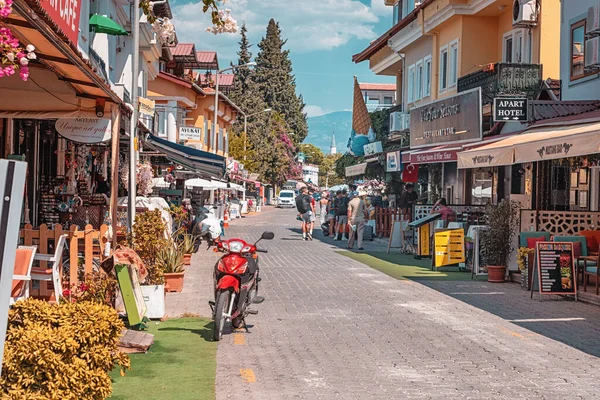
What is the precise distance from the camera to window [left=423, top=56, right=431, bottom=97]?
33.0 metres

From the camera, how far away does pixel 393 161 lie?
32906 millimetres

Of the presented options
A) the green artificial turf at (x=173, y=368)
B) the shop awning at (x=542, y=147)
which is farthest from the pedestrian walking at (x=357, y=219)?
the green artificial turf at (x=173, y=368)

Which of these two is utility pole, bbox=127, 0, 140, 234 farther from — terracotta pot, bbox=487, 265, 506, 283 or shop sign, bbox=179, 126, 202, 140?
shop sign, bbox=179, 126, 202, 140

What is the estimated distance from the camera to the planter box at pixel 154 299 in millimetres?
12109

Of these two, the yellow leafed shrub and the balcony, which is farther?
the balcony

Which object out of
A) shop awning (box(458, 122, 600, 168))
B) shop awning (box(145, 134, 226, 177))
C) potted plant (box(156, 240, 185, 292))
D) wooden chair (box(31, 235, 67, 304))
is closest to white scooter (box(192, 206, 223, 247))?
shop awning (box(145, 134, 226, 177))

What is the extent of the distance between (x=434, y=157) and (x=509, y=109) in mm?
6020

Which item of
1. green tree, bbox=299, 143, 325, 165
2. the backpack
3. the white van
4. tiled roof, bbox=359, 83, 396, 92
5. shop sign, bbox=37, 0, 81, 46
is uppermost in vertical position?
green tree, bbox=299, 143, 325, 165

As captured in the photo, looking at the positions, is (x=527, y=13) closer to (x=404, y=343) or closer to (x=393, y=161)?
(x=393, y=161)

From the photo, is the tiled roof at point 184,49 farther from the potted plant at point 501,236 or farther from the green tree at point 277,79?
the green tree at point 277,79

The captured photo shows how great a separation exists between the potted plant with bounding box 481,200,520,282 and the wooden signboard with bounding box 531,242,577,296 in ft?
10.3

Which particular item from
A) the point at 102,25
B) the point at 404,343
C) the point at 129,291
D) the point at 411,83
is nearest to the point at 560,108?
the point at 102,25

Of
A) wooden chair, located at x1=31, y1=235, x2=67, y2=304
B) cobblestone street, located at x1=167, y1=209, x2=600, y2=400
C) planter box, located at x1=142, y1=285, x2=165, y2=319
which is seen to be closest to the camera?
cobblestone street, located at x1=167, y1=209, x2=600, y2=400

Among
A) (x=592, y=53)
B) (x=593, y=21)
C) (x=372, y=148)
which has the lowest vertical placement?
(x=372, y=148)
